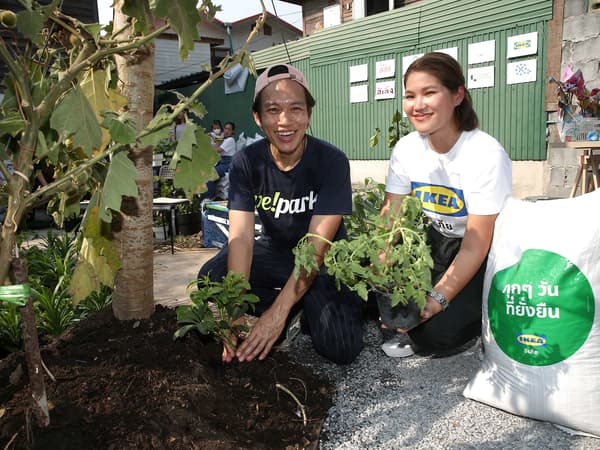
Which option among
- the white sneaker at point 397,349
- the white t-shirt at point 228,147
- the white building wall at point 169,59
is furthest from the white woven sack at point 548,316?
the white building wall at point 169,59

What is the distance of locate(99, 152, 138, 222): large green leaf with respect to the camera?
45.2 inches

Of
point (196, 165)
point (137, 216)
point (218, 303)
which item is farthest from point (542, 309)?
point (137, 216)

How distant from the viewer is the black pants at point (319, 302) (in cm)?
210

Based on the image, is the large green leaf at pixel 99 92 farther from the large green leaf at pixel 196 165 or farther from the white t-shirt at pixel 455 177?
the white t-shirt at pixel 455 177

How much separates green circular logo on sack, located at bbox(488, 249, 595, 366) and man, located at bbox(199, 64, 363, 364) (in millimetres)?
654

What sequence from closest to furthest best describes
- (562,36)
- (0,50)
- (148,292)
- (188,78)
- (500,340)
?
(0,50) → (500,340) → (148,292) → (562,36) → (188,78)

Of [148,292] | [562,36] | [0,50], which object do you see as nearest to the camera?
[0,50]

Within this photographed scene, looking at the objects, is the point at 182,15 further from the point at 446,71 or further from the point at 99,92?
the point at 446,71

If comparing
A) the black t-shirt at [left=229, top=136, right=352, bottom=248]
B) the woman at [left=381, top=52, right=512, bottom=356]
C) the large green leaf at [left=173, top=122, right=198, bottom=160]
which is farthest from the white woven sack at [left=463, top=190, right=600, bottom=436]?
the large green leaf at [left=173, top=122, right=198, bottom=160]

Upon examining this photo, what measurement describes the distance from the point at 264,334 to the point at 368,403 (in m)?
0.48

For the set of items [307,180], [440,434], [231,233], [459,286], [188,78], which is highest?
[188,78]

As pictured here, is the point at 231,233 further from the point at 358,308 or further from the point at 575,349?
the point at 575,349

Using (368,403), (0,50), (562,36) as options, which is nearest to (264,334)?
(368,403)

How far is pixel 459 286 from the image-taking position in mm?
1969
